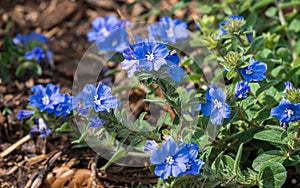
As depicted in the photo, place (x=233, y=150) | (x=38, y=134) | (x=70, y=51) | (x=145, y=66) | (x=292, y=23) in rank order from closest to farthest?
(x=145, y=66)
(x=233, y=150)
(x=38, y=134)
(x=292, y=23)
(x=70, y=51)

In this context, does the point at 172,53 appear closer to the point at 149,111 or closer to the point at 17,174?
the point at 149,111

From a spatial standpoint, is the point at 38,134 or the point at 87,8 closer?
the point at 38,134

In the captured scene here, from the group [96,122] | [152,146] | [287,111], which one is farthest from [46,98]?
[287,111]

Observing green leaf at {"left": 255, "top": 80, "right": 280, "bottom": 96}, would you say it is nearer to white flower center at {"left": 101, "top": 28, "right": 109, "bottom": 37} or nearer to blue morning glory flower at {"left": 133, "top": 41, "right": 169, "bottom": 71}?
blue morning glory flower at {"left": 133, "top": 41, "right": 169, "bottom": 71}

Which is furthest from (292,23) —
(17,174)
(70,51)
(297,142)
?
(17,174)

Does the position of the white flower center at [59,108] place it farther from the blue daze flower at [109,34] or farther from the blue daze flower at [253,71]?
the blue daze flower at [253,71]

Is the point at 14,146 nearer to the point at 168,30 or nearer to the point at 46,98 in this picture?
the point at 46,98

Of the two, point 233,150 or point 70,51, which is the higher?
point 70,51
